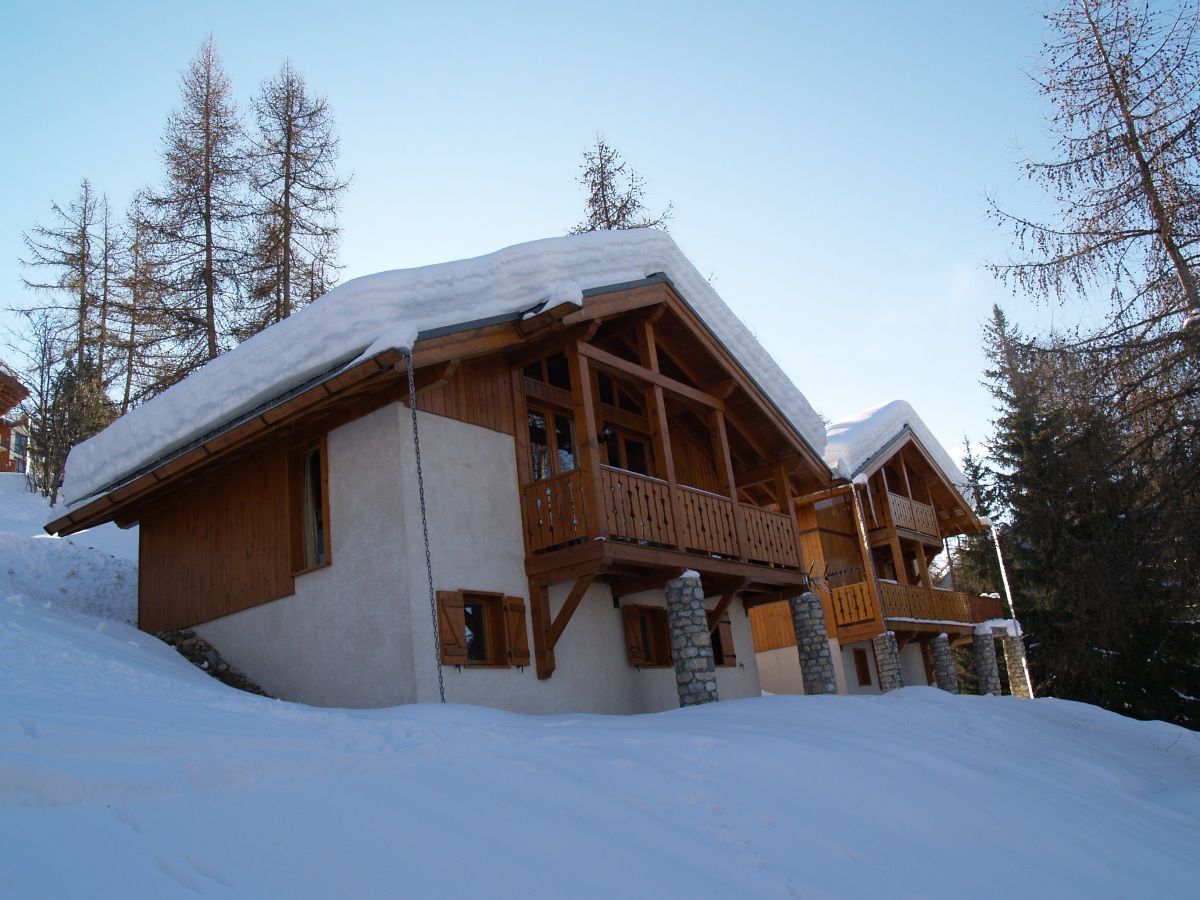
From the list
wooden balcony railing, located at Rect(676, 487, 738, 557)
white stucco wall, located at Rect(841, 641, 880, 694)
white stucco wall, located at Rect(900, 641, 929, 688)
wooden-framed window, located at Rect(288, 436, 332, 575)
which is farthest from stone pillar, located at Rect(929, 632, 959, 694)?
wooden-framed window, located at Rect(288, 436, 332, 575)

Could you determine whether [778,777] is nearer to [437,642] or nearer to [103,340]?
[437,642]

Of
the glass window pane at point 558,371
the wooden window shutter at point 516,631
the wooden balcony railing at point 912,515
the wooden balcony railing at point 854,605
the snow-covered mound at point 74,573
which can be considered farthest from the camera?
the wooden balcony railing at point 912,515

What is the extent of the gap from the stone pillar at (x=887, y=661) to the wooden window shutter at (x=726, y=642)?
5.91 meters

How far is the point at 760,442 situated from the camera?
17.3 metres

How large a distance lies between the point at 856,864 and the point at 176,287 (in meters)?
22.9

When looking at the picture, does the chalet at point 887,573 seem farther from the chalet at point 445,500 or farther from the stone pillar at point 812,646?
the chalet at point 445,500

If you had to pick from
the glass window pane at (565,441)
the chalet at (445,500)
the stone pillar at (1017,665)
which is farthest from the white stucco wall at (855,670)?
the glass window pane at (565,441)

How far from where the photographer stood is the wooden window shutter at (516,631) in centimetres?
1140

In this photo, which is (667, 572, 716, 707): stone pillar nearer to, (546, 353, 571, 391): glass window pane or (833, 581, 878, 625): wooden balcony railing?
(546, 353, 571, 391): glass window pane

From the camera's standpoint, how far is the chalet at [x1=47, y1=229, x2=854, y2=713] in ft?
34.8

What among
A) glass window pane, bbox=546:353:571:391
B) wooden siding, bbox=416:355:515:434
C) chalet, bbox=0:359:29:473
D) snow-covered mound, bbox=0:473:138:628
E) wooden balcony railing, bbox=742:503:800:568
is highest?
chalet, bbox=0:359:29:473

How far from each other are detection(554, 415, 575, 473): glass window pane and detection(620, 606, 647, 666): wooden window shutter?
2.34 metres

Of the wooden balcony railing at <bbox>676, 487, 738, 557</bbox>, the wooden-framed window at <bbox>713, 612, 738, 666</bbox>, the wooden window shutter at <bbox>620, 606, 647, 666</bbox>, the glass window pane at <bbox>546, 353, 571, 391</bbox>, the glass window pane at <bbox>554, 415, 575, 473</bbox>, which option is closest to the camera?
the wooden balcony railing at <bbox>676, 487, 738, 557</bbox>

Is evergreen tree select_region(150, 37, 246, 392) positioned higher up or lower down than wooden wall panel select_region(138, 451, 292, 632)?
higher up
